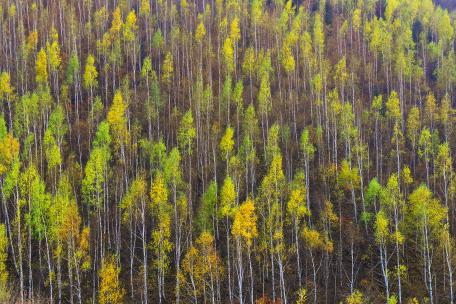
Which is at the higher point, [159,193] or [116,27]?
[116,27]

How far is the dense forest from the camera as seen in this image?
32719 millimetres

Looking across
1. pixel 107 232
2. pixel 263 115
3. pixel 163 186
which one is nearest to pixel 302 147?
pixel 263 115

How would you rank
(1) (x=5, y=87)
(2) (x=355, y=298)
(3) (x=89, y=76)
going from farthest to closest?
(3) (x=89, y=76) < (1) (x=5, y=87) < (2) (x=355, y=298)

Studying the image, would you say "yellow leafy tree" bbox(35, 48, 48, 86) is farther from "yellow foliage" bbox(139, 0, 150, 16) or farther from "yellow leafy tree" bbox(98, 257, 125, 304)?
"yellow leafy tree" bbox(98, 257, 125, 304)

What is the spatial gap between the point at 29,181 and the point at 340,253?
27455mm

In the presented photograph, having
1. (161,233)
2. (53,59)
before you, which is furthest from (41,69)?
(161,233)

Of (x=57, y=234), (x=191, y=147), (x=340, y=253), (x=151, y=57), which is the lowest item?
(x=340, y=253)

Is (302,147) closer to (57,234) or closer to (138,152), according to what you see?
(138,152)

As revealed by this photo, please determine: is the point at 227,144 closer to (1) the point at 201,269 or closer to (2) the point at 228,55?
(1) the point at 201,269

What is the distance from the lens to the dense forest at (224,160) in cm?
3272

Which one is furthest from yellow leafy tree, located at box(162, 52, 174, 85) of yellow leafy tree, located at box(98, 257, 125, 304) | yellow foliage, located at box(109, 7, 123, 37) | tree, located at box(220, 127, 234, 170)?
yellow leafy tree, located at box(98, 257, 125, 304)

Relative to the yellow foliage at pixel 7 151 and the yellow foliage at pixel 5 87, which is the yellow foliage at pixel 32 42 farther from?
the yellow foliage at pixel 7 151

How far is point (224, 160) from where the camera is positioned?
45562 millimetres

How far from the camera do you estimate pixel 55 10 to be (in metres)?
74.9
